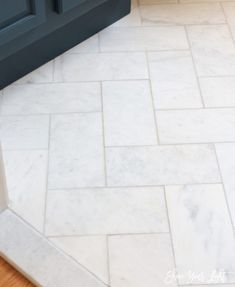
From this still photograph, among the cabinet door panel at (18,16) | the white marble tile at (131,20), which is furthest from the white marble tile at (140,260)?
the white marble tile at (131,20)

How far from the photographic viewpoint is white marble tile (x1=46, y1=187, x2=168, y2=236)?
1.69 metres

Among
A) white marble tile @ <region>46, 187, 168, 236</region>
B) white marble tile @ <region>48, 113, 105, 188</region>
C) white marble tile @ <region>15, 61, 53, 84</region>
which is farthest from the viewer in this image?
white marble tile @ <region>15, 61, 53, 84</region>

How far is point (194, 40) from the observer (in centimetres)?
241

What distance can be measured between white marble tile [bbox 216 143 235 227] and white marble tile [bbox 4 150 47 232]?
2.01 feet

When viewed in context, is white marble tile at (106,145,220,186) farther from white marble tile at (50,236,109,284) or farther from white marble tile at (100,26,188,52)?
white marble tile at (100,26,188,52)

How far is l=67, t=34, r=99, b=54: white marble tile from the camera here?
2.35 meters

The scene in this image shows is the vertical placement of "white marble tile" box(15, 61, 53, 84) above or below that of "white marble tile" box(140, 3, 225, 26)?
below

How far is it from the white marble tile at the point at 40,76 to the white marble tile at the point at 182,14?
0.55 meters

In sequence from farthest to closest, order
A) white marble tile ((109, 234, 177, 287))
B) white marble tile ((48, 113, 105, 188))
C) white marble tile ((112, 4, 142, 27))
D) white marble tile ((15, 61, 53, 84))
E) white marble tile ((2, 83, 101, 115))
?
1. white marble tile ((112, 4, 142, 27))
2. white marble tile ((15, 61, 53, 84))
3. white marble tile ((2, 83, 101, 115))
4. white marble tile ((48, 113, 105, 188))
5. white marble tile ((109, 234, 177, 287))

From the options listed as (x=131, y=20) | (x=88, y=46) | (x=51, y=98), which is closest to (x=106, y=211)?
(x=51, y=98)

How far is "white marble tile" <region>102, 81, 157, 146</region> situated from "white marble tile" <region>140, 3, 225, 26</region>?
0.46 meters

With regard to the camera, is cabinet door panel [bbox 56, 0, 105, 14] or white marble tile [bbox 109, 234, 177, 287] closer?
white marble tile [bbox 109, 234, 177, 287]

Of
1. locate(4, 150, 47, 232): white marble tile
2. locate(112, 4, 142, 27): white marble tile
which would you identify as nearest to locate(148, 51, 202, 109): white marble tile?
locate(112, 4, 142, 27): white marble tile

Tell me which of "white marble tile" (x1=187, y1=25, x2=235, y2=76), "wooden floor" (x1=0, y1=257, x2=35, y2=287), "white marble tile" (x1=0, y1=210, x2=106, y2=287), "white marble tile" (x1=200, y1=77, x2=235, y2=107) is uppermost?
"white marble tile" (x1=187, y1=25, x2=235, y2=76)
